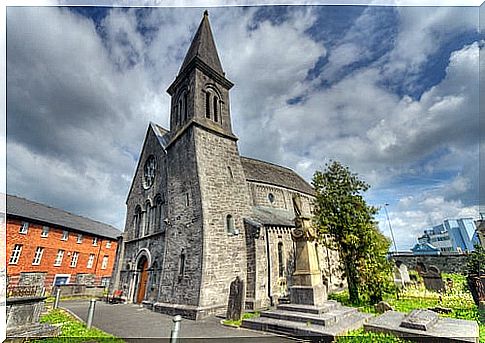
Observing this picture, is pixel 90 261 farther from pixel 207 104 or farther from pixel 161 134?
pixel 207 104

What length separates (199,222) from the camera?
39.2 ft

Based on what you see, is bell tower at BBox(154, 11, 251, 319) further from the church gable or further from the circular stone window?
the circular stone window

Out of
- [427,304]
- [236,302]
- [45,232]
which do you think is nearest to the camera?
[236,302]

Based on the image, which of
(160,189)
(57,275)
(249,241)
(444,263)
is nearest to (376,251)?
(249,241)

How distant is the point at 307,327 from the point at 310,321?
417 mm

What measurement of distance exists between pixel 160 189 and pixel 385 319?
45.9 ft

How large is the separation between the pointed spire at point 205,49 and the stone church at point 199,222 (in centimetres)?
11

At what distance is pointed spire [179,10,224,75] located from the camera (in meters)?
17.4

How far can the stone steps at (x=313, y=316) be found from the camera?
6.20m

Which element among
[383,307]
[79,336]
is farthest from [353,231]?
[79,336]

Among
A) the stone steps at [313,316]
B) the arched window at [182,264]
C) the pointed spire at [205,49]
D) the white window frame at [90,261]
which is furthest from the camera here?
the white window frame at [90,261]

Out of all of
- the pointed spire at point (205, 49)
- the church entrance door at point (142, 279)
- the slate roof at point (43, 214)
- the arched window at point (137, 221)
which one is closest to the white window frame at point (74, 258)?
the slate roof at point (43, 214)

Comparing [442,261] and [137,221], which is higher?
[137,221]

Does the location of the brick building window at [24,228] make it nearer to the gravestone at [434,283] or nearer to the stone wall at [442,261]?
the gravestone at [434,283]
